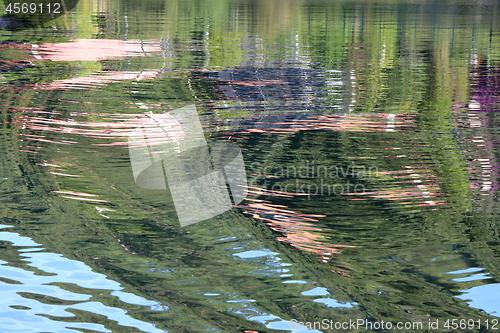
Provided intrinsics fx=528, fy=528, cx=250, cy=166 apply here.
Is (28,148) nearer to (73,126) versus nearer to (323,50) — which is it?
(73,126)

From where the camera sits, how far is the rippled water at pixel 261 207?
5.71ft

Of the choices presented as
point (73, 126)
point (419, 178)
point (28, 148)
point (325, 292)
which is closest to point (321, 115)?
point (419, 178)

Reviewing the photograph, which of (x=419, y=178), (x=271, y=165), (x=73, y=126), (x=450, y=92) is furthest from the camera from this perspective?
(x=450, y=92)

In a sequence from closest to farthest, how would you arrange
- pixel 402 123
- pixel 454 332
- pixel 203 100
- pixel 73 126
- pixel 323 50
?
pixel 454 332
pixel 73 126
pixel 402 123
pixel 203 100
pixel 323 50

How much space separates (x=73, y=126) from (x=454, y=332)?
2793 mm

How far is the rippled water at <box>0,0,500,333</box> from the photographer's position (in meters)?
1.74

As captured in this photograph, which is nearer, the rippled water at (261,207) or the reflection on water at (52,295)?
the reflection on water at (52,295)

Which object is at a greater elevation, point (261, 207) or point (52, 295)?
point (261, 207)

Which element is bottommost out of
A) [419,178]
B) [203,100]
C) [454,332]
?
[454,332]

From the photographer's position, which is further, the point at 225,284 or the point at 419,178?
the point at 419,178

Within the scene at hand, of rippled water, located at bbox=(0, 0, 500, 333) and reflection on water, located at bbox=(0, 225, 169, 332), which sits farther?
rippled water, located at bbox=(0, 0, 500, 333)

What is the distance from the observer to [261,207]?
2.46 m

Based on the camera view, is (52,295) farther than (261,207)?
No

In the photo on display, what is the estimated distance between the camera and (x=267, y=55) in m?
6.50
